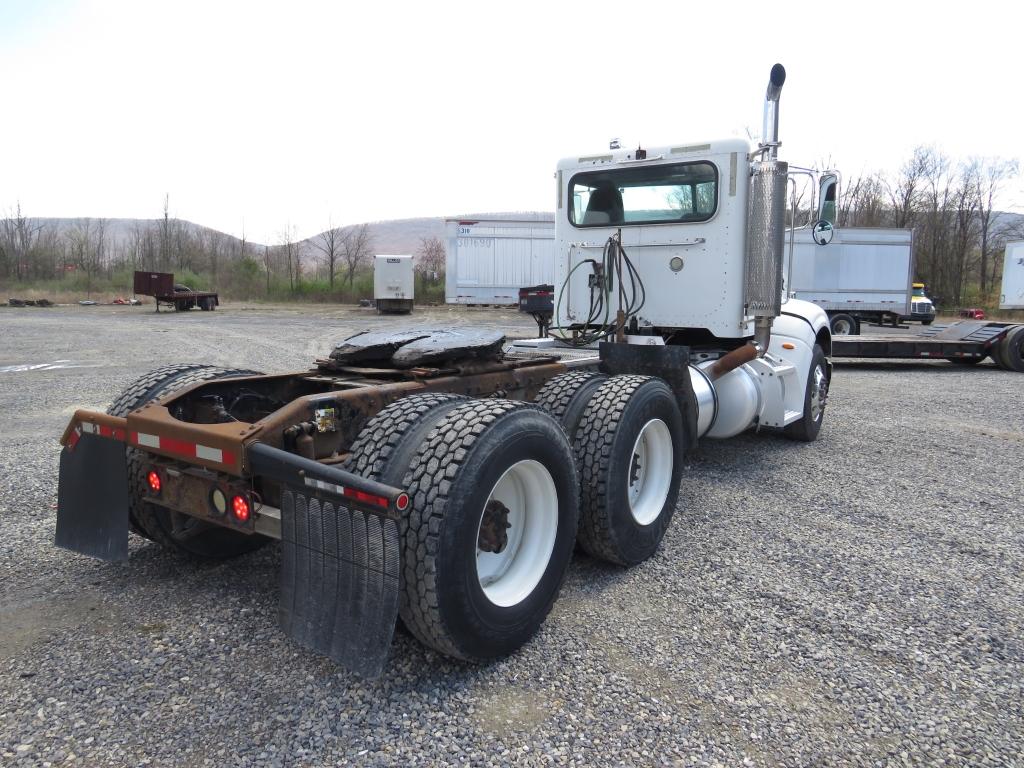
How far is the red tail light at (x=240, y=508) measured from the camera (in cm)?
290

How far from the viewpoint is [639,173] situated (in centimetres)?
614

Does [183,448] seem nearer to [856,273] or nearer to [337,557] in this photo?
[337,557]

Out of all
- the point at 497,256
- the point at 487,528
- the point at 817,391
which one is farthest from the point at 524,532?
the point at 497,256

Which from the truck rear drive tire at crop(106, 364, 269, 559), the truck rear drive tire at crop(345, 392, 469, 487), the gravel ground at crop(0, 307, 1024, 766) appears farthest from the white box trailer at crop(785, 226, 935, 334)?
the truck rear drive tire at crop(345, 392, 469, 487)

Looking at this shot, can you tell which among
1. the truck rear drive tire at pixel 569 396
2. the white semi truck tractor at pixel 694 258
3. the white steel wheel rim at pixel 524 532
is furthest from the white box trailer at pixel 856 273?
the white steel wheel rim at pixel 524 532

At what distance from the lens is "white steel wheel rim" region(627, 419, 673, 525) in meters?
4.27

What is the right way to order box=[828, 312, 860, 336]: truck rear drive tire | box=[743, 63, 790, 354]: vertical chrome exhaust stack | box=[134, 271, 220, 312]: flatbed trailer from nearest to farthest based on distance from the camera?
box=[743, 63, 790, 354]: vertical chrome exhaust stack
box=[828, 312, 860, 336]: truck rear drive tire
box=[134, 271, 220, 312]: flatbed trailer

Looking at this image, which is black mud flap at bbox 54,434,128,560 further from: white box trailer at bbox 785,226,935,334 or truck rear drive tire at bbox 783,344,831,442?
white box trailer at bbox 785,226,935,334

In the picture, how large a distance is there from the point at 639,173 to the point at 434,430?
4.03 meters

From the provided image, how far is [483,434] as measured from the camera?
2.83 metres

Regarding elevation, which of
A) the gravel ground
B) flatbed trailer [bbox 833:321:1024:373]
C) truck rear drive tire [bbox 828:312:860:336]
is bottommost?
the gravel ground

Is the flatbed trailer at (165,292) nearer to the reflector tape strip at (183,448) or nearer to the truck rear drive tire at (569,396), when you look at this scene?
the truck rear drive tire at (569,396)

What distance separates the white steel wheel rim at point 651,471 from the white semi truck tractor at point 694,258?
1102 mm

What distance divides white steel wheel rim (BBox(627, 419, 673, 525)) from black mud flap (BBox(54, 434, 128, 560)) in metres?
2.56
